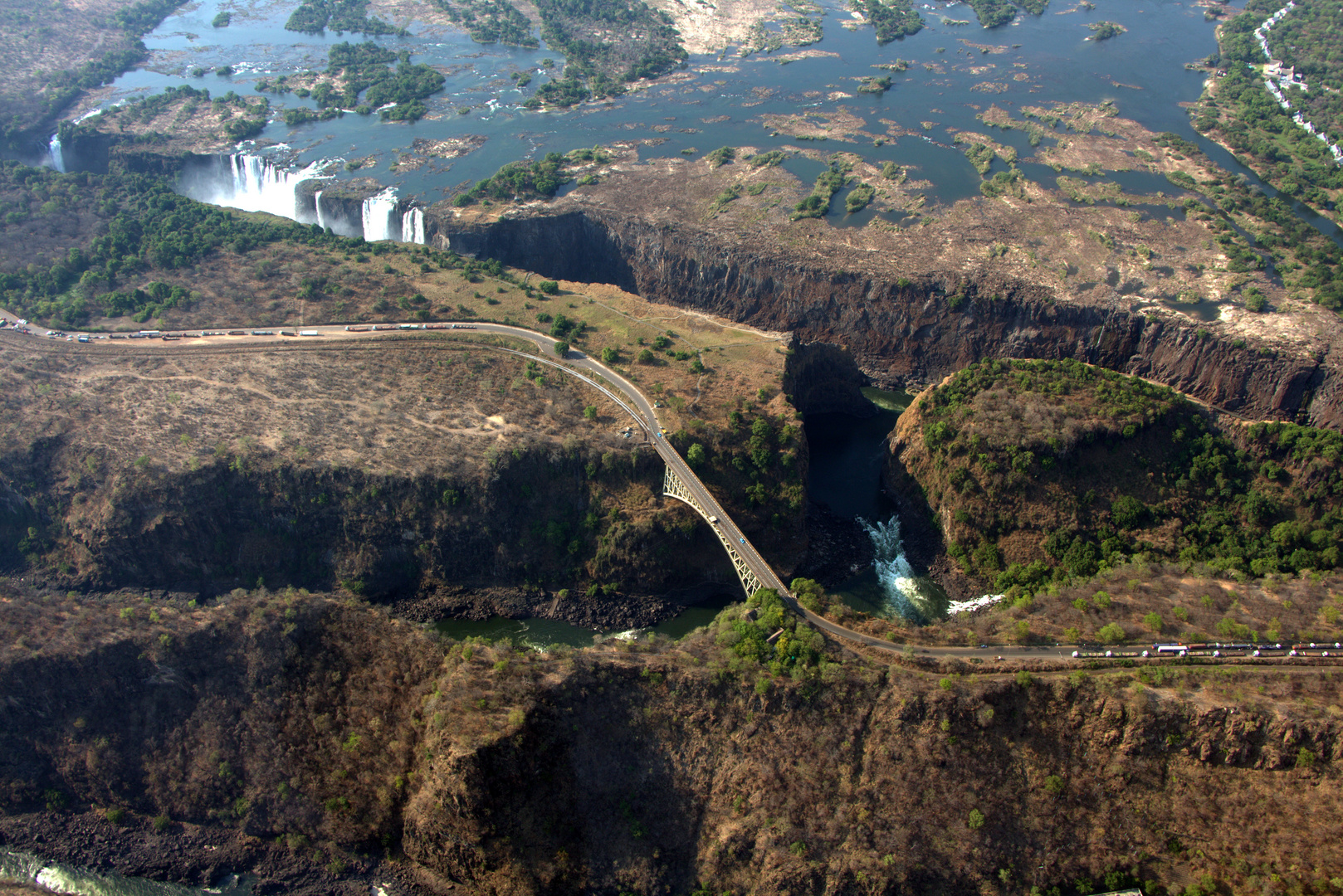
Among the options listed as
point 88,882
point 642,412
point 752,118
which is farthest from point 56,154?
point 88,882

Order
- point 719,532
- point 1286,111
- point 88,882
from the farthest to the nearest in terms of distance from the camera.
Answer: point 1286,111
point 719,532
point 88,882

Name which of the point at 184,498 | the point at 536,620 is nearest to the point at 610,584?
the point at 536,620

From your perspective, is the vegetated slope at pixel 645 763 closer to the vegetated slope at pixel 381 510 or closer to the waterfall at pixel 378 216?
the vegetated slope at pixel 381 510

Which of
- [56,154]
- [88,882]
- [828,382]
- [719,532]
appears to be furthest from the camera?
[56,154]

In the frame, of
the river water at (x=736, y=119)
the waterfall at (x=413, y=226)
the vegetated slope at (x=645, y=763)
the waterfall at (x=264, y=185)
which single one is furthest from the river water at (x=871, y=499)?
the waterfall at (x=264, y=185)

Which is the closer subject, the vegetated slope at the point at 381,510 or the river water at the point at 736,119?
the vegetated slope at the point at 381,510

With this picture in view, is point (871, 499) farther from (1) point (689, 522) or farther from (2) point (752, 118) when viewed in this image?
(2) point (752, 118)

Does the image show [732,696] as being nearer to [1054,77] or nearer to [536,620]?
[536,620]
